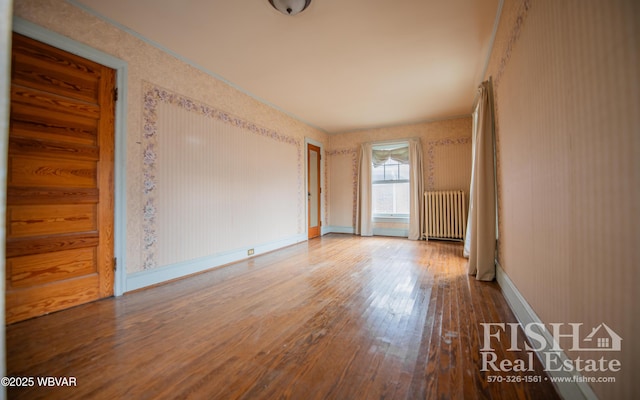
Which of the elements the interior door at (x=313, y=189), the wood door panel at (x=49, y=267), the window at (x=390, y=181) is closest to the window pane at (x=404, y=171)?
the window at (x=390, y=181)

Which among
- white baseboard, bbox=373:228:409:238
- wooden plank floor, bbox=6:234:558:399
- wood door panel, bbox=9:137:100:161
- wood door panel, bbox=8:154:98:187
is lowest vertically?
wooden plank floor, bbox=6:234:558:399

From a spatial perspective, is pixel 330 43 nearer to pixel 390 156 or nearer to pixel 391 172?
pixel 390 156

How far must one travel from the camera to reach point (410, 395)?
1.18 m

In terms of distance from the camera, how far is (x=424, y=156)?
5.81 m

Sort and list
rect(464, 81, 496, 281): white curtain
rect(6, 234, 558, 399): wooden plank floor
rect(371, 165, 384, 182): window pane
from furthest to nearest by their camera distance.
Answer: rect(371, 165, 384, 182): window pane → rect(464, 81, 496, 281): white curtain → rect(6, 234, 558, 399): wooden plank floor

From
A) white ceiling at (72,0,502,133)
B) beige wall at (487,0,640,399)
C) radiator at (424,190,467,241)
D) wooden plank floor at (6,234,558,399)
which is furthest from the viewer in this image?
radiator at (424,190,467,241)

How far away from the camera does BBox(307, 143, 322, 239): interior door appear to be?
603 centimetres

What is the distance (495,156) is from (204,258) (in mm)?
3799

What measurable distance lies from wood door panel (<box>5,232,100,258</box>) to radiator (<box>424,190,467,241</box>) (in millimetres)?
5602

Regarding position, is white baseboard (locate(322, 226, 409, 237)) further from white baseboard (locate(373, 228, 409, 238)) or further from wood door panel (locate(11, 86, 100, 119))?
wood door panel (locate(11, 86, 100, 119))

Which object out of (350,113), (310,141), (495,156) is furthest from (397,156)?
(495,156)

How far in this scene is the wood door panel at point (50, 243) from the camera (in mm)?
1932

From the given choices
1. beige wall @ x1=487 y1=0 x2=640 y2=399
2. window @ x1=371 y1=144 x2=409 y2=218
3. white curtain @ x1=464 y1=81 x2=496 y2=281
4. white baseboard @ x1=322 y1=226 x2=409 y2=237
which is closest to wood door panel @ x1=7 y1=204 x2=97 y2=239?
beige wall @ x1=487 y1=0 x2=640 y2=399

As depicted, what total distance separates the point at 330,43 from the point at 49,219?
315cm
